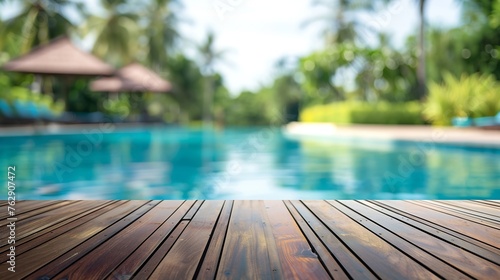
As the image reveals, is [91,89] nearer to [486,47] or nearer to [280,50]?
[280,50]

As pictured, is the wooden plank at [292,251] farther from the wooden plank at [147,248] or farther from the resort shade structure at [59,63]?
the resort shade structure at [59,63]

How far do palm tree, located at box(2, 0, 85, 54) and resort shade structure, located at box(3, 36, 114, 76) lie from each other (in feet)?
10.6

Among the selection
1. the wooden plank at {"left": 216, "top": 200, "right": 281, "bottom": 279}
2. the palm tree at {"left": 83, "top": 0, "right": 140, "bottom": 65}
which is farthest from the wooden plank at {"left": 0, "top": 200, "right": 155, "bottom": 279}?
the palm tree at {"left": 83, "top": 0, "right": 140, "bottom": 65}

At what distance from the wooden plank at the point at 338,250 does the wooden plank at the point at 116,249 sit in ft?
2.71

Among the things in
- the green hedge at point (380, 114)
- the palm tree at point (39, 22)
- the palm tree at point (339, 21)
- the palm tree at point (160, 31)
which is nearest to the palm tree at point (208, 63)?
the palm tree at point (160, 31)

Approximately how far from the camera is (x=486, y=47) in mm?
19234

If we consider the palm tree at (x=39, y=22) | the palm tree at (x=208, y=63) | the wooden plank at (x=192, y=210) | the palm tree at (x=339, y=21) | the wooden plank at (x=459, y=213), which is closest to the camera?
the wooden plank at (x=459, y=213)

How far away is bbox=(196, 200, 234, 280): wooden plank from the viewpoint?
1.51 meters

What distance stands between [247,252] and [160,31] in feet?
83.6

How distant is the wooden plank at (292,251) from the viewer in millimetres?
1515

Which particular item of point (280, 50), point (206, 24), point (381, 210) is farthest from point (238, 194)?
point (206, 24)

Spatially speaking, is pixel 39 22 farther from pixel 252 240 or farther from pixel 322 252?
pixel 322 252

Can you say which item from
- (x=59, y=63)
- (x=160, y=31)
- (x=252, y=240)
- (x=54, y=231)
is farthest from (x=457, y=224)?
(x=160, y=31)

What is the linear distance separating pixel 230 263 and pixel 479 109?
12779 millimetres
